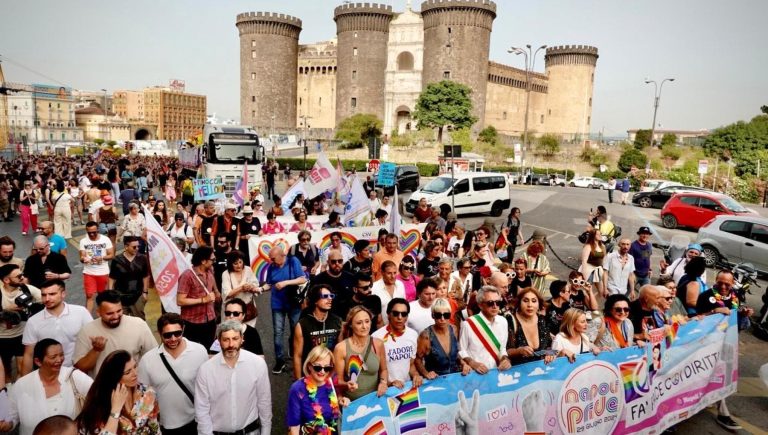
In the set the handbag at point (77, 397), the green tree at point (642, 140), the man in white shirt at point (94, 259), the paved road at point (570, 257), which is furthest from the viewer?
the green tree at point (642, 140)

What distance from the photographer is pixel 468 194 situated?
20.0 meters

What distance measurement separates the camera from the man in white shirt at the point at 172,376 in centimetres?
381

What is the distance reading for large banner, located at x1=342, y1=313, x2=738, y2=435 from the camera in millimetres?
3861

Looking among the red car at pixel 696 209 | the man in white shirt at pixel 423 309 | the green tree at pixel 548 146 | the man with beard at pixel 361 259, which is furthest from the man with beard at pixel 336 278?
the green tree at pixel 548 146

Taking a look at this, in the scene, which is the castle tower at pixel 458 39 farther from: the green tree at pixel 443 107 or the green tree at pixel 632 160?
the green tree at pixel 632 160

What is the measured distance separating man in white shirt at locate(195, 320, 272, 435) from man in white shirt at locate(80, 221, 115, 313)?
403 cm

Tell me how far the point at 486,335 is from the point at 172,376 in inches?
96.4

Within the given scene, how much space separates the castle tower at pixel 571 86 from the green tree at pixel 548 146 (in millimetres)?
13905

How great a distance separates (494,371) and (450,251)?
17.6 feet

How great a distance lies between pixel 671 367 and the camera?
489cm

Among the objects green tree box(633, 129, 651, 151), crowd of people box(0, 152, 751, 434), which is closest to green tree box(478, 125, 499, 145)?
green tree box(633, 129, 651, 151)

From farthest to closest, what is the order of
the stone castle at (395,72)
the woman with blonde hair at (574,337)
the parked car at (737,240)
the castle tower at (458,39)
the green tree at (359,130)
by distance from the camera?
the stone castle at (395,72) → the castle tower at (458,39) → the green tree at (359,130) → the parked car at (737,240) → the woman with blonde hair at (574,337)

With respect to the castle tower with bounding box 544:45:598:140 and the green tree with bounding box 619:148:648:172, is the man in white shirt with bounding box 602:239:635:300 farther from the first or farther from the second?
the castle tower with bounding box 544:45:598:140

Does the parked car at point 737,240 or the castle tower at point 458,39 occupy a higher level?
the castle tower at point 458,39
